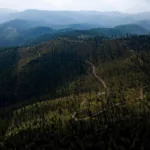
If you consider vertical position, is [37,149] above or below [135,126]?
below

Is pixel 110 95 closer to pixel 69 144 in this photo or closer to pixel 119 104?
pixel 119 104

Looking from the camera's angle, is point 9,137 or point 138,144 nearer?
point 138,144

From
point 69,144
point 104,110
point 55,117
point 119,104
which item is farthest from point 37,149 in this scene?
point 119,104

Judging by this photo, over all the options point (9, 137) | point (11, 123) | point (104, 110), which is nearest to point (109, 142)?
point (104, 110)

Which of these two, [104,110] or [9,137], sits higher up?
[104,110]

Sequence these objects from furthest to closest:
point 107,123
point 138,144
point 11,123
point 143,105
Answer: point 11,123
point 143,105
point 107,123
point 138,144

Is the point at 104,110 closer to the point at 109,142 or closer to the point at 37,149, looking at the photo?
the point at 109,142

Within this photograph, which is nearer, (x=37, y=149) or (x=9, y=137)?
(x=37, y=149)

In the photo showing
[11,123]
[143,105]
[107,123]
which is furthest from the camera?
[11,123]

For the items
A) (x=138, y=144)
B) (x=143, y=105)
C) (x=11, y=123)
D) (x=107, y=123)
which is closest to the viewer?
(x=138, y=144)
